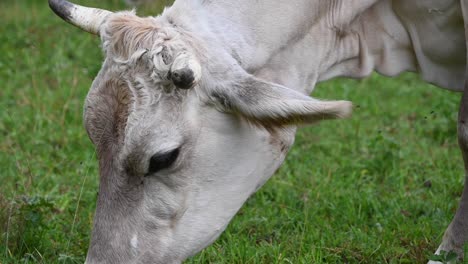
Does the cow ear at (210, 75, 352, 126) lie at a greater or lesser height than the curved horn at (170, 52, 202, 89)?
lesser

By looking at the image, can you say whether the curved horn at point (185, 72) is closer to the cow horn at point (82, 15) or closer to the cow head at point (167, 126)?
the cow head at point (167, 126)

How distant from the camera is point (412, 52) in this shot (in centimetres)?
471

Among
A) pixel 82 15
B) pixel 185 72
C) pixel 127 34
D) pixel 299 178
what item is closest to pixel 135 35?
pixel 127 34

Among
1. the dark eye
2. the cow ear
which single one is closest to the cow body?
the cow ear

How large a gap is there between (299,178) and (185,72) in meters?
2.52

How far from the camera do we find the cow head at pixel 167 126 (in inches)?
145

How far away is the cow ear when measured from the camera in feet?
12.0

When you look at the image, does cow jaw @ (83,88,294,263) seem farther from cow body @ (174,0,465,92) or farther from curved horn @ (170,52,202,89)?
cow body @ (174,0,465,92)

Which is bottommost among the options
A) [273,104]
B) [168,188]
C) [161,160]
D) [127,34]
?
[168,188]

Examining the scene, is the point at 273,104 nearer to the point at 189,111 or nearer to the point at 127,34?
the point at 189,111

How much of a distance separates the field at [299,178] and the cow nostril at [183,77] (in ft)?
4.20

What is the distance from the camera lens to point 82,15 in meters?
4.11

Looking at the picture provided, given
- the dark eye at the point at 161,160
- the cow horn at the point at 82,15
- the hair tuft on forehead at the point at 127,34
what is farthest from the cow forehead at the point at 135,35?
the dark eye at the point at 161,160

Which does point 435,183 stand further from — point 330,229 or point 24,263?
point 24,263
